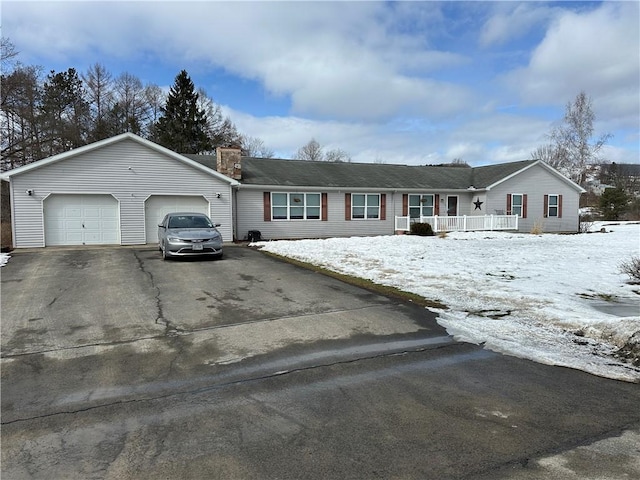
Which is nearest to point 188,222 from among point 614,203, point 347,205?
point 347,205

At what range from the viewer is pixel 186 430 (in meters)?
3.09

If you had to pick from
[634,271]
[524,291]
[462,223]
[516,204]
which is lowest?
[524,291]

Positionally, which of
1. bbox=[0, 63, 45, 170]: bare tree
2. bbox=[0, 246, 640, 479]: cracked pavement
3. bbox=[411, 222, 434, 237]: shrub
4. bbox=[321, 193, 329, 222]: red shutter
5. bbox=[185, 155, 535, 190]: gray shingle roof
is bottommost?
bbox=[0, 246, 640, 479]: cracked pavement

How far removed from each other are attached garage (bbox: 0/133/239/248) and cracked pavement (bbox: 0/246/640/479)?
34.7 feet

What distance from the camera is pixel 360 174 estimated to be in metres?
23.9

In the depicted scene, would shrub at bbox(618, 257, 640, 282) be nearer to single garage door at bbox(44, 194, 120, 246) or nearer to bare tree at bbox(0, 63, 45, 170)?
single garage door at bbox(44, 194, 120, 246)

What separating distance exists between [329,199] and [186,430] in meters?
18.8

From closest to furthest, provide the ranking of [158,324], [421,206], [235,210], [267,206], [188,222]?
1. [158,324]
2. [188,222]
3. [235,210]
4. [267,206]
5. [421,206]

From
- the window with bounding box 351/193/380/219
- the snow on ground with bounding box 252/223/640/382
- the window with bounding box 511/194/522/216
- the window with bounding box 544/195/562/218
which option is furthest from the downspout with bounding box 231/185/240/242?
the window with bounding box 544/195/562/218

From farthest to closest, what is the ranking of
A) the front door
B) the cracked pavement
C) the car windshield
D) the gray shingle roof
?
the front door, the gray shingle roof, the car windshield, the cracked pavement

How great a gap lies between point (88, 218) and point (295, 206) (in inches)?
359

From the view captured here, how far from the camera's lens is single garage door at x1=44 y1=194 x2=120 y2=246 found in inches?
630

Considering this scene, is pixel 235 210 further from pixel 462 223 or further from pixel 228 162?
pixel 462 223

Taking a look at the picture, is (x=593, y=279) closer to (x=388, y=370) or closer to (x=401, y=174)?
(x=388, y=370)
